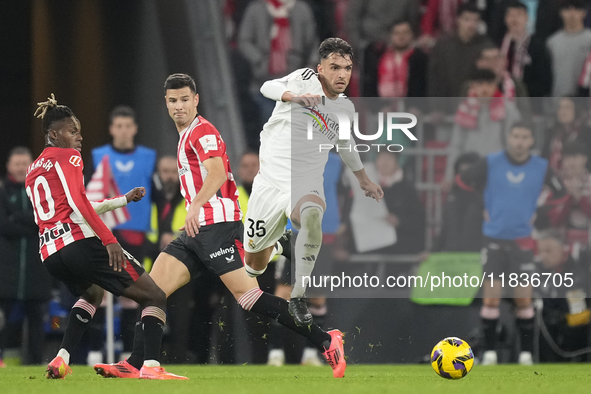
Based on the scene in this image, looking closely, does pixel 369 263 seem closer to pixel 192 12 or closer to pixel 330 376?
pixel 330 376

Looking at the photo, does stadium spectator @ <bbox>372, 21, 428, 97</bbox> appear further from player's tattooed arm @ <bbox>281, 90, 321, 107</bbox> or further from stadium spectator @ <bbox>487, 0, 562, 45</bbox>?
player's tattooed arm @ <bbox>281, 90, 321, 107</bbox>

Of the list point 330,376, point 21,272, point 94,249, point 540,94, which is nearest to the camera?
point 94,249

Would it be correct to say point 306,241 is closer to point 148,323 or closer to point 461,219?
point 148,323

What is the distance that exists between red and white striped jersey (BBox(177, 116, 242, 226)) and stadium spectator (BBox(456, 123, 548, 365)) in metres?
3.17

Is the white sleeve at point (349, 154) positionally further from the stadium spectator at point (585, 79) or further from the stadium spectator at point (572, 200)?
the stadium spectator at point (585, 79)

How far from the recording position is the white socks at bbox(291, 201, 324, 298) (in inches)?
261

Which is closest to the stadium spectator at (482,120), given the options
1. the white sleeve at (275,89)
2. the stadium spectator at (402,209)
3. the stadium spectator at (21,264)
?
the stadium spectator at (402,209)

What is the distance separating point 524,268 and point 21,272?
457 cm

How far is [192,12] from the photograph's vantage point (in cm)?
1076

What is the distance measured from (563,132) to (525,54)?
1191 mm

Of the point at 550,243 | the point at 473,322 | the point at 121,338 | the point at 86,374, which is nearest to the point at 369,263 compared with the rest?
the point at 473,322

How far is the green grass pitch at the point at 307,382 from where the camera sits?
5641 mm

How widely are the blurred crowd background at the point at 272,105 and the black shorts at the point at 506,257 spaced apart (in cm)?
19

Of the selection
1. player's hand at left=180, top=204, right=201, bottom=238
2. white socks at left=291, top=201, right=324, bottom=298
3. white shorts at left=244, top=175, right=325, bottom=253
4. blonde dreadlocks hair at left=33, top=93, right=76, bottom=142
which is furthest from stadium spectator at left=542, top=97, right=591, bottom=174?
blonde dreadlocks hair at left=33, top=93, right=76, bottom=142
